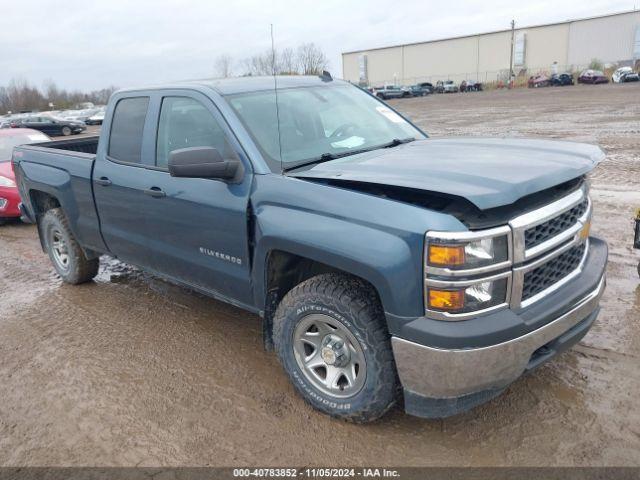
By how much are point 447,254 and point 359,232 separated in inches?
18.0

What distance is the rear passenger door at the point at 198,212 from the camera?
342 cm

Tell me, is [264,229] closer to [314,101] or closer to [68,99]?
[314,101]

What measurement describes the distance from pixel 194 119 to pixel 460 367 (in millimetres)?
2431

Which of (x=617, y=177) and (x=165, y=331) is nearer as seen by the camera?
(x=165, y=331)

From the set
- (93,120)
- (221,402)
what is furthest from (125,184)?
(93,120)

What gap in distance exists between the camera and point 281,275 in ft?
11.1

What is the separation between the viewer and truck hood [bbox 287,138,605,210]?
2.57 m

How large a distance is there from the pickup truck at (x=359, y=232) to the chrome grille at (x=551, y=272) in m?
0.01

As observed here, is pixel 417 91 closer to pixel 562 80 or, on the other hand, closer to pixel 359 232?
pixel 562 80

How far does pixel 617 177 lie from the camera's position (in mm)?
8992

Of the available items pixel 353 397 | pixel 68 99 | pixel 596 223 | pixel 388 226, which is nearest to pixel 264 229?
pixel 388 226

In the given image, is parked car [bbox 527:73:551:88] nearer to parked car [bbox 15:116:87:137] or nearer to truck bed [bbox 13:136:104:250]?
parked car [bbox 15:116:87:137]

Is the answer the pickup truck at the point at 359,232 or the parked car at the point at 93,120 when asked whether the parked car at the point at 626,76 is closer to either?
the parked car at the point at 93,120

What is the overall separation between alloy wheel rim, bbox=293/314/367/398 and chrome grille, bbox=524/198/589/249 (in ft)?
3.31
